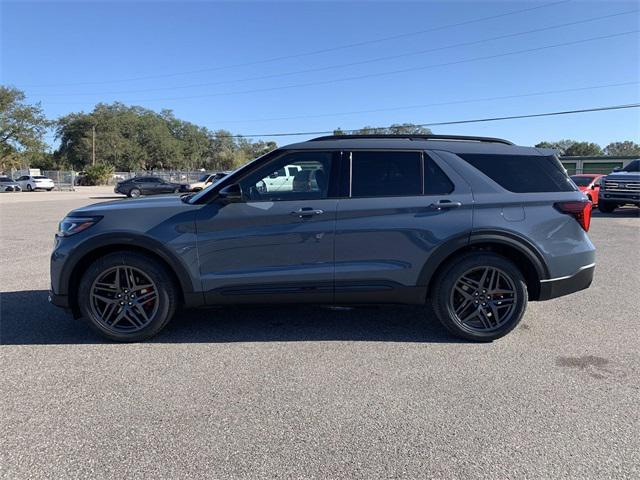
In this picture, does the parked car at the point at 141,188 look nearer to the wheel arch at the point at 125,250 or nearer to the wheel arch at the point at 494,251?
the wheel arch at the point at 125,250

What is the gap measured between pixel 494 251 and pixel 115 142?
280 ft

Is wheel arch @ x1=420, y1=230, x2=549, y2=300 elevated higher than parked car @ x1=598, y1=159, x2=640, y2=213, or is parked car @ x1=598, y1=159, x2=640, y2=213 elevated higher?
parked car @ x1=598, y1=159, x2=640, y2=213

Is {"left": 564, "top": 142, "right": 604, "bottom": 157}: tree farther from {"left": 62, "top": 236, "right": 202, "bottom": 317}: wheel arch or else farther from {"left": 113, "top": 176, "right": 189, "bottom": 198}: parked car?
{"left": 62, "top": 236, "right": 202, "bottom": 317}: wheel arch

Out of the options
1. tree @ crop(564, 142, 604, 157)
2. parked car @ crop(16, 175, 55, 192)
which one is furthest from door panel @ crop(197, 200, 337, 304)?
tree @ crop(564, 142, 604, 157)

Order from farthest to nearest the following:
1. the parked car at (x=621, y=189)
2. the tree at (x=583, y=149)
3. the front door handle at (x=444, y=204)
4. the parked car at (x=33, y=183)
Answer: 1. the tree at (x=583, y=149)
2. the parked car at (x=33, y=183)
3. the parked car at (x=621, y=189)
4. the front door handle at (x=444, y=204)

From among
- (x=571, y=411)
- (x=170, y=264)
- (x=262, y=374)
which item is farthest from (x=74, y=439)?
(x=571, y=411)

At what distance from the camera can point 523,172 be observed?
432 centimetres

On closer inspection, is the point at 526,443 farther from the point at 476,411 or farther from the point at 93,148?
the point at 93,148

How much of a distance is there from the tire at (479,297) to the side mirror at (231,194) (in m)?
1.94

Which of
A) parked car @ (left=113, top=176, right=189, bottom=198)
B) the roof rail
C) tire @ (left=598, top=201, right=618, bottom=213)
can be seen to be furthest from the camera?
parked car @ (left=113, top=176, right=189, bottom=198)

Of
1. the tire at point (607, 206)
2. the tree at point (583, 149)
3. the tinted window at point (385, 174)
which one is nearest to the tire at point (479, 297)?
the tinted window at point (385, 174)

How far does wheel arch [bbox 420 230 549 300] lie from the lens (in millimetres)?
4148

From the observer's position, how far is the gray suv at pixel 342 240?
409 cm

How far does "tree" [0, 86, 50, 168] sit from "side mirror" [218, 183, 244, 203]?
70744mm
